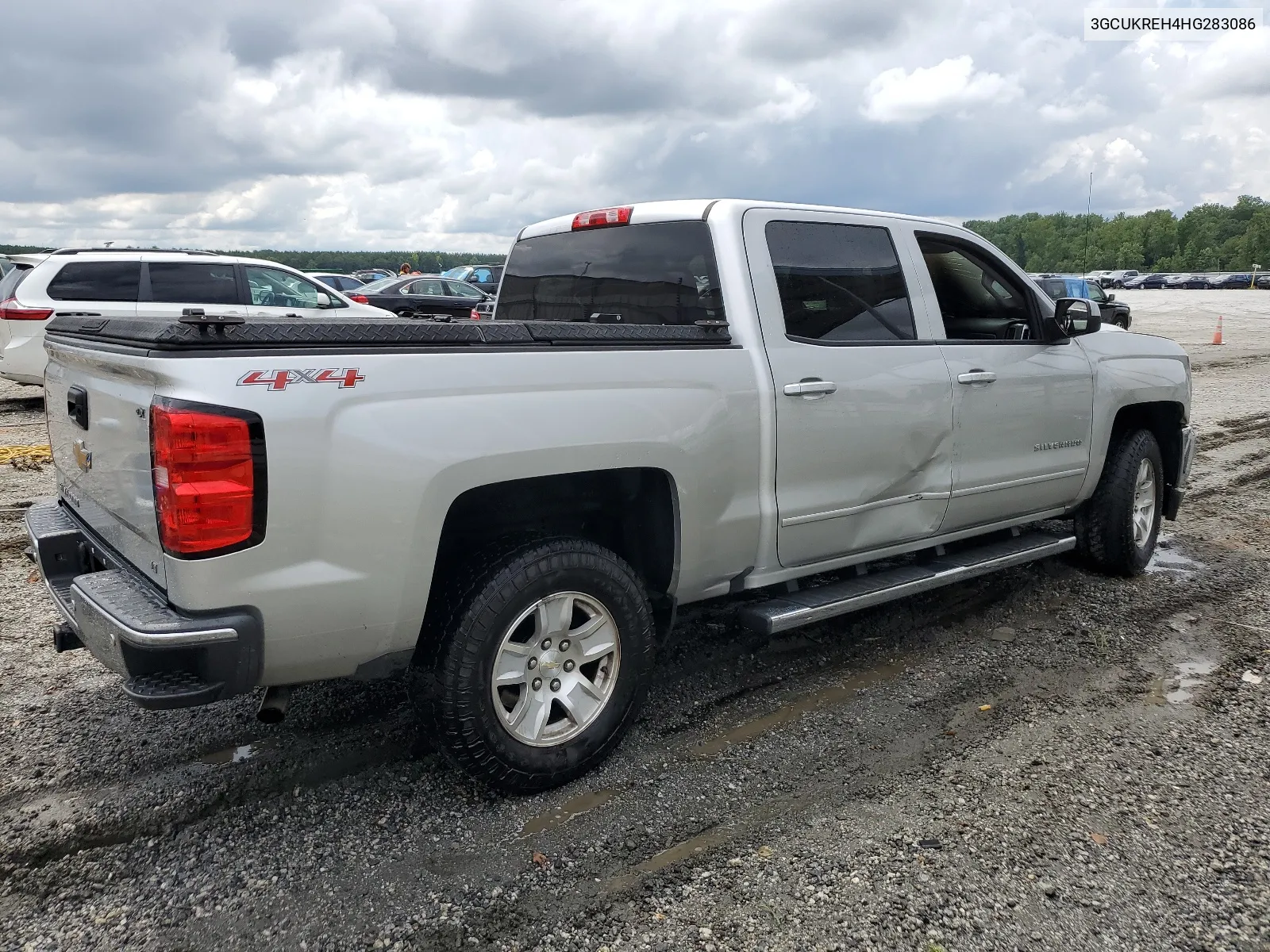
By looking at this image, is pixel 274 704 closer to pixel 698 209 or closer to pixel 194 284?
pixel 698 209

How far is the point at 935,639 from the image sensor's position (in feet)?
15.5

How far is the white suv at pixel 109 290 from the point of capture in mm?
10492

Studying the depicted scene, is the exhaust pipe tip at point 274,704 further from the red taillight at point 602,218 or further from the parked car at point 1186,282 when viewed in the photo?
the parked car at point 1186,282

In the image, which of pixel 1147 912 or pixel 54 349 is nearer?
pixel 1147 912

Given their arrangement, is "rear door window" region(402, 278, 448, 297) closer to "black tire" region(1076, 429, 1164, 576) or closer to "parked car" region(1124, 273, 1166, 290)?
"black tire" region(1076, 429, 1164, 576)

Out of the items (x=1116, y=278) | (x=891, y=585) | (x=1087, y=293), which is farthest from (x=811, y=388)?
(x=1116, y=278)

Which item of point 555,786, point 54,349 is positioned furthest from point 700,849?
point 54,349

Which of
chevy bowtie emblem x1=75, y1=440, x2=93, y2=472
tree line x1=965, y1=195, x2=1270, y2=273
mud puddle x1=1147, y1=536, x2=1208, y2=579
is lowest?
mud puddle x1=1147, y1=536, x2=1208, y2=579

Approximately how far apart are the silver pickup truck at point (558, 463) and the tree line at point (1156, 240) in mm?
115254

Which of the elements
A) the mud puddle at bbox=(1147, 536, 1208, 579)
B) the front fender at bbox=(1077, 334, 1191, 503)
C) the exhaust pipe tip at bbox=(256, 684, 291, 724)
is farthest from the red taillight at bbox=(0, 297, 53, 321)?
the mud puddle at bbox=(1147, 536, 1208, 579)

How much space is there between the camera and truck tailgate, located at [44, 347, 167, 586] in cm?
274

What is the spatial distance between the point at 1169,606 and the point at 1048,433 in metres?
1.25

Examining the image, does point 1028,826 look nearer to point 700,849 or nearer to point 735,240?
point 700,849

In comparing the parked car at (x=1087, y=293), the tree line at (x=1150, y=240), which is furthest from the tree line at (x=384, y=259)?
the parked car at (x=1087, y=293)
